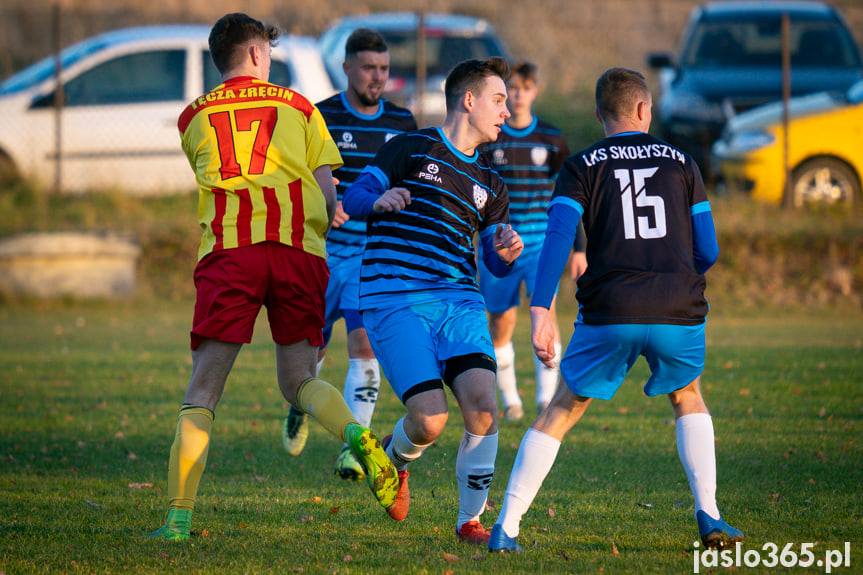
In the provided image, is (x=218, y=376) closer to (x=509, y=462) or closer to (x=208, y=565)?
(x=208, y=565)

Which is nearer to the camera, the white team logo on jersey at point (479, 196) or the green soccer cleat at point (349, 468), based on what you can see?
the white team logo on jersey at point (479, 196)

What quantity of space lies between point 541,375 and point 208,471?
2.74m

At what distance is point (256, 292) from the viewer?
425 cm

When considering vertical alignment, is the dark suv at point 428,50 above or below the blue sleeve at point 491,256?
above

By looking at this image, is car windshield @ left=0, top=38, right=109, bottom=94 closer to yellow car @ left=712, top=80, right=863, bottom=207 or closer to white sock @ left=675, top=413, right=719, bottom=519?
yellow car @ left=712, top=80, right=863, bottom=207

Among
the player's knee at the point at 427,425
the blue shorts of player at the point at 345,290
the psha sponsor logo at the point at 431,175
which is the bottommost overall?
the player's knee at the point at 427,425

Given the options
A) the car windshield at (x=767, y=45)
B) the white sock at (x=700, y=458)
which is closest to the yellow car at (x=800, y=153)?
the car windshield at (x=767, y=45)

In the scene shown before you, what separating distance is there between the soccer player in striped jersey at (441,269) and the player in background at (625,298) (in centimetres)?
32

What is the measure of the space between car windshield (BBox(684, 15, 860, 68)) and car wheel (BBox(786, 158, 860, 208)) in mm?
1938

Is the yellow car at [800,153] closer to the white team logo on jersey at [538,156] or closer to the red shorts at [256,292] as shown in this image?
the white team logo on jersey at [538,156]

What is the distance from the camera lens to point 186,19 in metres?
24.2

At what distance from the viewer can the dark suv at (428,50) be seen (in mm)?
14383

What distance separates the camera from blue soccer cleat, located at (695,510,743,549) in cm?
391

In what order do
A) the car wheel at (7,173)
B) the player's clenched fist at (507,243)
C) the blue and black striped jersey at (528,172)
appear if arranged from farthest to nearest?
1. the car wheel at (7,173)
2. the blue and black striped jersey at (528,172)
3. the player's clenched fist at (507,243)
